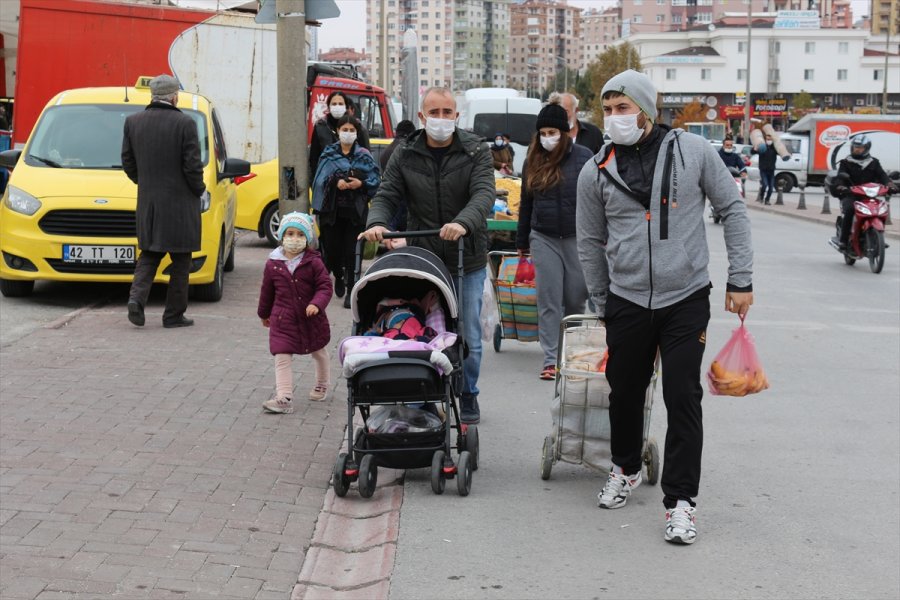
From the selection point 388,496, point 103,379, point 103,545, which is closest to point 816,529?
point 388,496

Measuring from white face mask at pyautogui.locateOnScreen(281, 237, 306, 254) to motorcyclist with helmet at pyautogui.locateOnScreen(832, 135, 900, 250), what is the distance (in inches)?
473

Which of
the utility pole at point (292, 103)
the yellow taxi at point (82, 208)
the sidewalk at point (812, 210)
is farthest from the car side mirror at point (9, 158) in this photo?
the sidewalk at point (812, 210)

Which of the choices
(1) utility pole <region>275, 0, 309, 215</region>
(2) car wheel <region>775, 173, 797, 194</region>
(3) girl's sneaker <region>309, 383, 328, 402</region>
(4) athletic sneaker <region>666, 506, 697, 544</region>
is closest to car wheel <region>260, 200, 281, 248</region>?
(1) utility pole <region>275, 0, 309, 215</region>

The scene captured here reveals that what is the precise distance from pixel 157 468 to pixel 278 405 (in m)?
1.46

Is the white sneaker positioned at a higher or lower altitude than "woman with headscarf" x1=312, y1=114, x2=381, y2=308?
lower

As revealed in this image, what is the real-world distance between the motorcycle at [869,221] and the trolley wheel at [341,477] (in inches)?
504

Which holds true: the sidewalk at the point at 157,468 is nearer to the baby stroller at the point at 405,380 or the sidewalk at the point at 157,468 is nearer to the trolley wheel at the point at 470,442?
the baby stroller at the point at 405,380

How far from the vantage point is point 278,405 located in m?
7.70

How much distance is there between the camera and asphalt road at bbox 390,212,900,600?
493 centimetres

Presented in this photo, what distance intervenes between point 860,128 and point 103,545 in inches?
1979

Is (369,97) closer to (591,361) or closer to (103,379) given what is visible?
(103,379)

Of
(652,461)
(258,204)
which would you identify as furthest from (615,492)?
(258,204)

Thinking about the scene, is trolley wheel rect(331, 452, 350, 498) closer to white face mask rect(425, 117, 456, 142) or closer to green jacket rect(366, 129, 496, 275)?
green jacket rect(366, 129, 496, 275)

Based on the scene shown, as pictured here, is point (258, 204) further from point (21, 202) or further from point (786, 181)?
point (786, 181)
